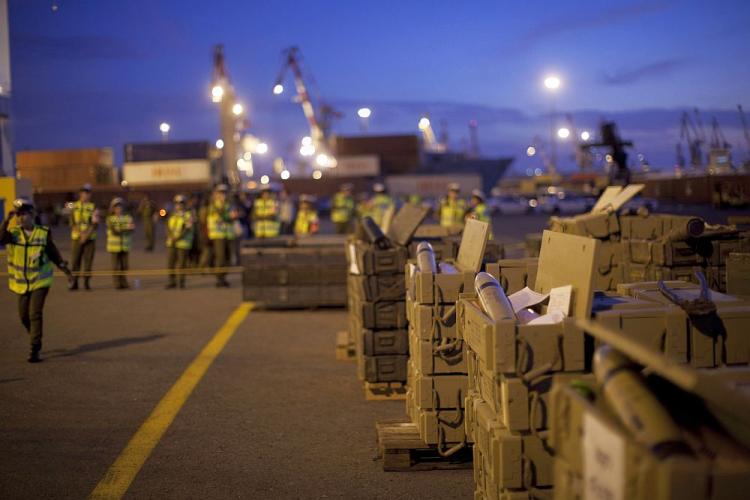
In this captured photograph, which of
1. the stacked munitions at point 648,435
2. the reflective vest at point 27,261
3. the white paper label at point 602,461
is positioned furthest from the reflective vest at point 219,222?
the white paper label at point 602,461

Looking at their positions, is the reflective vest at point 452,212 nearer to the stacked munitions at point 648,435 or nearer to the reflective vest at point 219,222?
the reflective vest at point 219,222

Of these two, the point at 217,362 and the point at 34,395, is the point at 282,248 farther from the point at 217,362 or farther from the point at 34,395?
the point at 34,395

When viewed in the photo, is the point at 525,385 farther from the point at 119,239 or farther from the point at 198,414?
the point at 119,239

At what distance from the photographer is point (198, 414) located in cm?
778

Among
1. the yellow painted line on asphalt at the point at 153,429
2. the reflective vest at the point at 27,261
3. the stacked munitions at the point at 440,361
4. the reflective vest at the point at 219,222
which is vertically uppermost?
the reflective vest at the point at 219,222

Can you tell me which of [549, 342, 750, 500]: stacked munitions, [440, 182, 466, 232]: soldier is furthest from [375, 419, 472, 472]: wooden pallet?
[440, 182, 466, 232]: soldier

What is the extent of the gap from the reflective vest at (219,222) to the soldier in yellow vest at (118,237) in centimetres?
167

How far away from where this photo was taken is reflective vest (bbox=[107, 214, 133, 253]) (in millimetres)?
17719

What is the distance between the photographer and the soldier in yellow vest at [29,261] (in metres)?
9.73

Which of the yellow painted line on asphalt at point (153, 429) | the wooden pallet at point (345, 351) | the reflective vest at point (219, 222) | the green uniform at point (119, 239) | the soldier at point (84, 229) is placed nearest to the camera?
the yellow painted line on asphalt at point (153, 429)

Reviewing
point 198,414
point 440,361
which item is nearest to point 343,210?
point 198,414

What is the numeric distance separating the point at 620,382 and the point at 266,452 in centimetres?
431

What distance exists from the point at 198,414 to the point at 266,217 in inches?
520

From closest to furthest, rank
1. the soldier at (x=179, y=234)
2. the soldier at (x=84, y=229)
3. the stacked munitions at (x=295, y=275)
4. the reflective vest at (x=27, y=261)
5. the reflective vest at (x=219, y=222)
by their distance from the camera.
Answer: the reflective vest at (x=27, y=261) → the stacked munitions at (x=295, y=275) → the soldier at (x=84, y=229) → the soldier at (x=179, y=234) → the reflective vest at (x=219, y=222)
